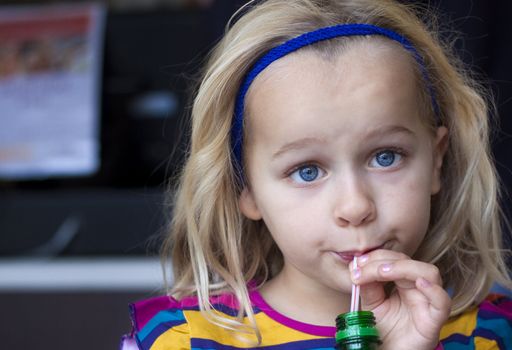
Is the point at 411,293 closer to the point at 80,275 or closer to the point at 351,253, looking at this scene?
the point at 351,253

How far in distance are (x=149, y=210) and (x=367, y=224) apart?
149 cm

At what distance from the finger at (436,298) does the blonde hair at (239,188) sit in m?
0.21

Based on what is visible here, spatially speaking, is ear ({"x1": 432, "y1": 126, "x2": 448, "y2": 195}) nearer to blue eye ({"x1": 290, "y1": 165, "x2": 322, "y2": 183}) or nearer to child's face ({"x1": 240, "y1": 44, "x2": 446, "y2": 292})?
child's face ({"x1": 240, "y1": 44, "x2": 446, "y2": 292})

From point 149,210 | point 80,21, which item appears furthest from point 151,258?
point 80,21

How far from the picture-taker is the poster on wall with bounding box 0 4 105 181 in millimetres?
2662

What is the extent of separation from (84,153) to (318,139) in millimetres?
Result: 1666

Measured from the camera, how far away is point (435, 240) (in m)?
1.33

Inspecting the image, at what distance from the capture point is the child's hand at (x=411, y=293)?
3.55 ft

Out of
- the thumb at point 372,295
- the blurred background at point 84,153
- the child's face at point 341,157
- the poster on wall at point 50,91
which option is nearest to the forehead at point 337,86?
the child's face at point 341,157

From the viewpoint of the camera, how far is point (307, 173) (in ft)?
3.71

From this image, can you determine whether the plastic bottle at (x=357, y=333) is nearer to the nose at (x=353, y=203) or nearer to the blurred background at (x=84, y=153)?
the nose at (x=353, y=203)

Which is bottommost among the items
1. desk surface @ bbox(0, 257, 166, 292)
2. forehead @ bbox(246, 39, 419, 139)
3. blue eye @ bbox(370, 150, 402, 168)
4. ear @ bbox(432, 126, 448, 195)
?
desk surface @ bbox(0, 257, 166, 292)

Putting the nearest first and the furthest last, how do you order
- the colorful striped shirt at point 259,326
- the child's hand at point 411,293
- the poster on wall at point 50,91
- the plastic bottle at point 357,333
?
the plastic bottle at point 357,333
the child's hand at point 411,293
the colorful striped shirt at point 259,326
the poster on wall at point 50,91

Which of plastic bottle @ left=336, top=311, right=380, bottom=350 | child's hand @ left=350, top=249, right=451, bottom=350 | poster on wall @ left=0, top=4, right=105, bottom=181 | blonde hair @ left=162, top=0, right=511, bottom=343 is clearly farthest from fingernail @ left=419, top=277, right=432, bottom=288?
poster on wall @ left=0, top=4, right=105, bottom=181
